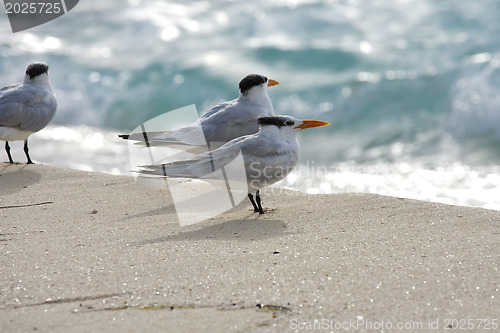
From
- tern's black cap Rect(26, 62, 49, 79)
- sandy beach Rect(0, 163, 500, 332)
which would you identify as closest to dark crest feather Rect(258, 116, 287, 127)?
sandy beach Rect(0, 163, 500, 332)

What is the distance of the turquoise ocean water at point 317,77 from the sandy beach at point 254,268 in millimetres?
2321

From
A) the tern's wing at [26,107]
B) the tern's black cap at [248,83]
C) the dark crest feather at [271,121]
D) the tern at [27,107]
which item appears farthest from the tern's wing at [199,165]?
the tern's wing at [26,107]

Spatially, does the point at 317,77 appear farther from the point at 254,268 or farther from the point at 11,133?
the point at 254,268

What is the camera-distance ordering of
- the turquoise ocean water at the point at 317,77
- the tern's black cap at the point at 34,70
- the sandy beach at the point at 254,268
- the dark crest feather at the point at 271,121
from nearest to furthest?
the sandy beach at the point at 254,268 < the dark crest feather at the point at 271,121 < the tern's black cap at the point at 34,70 < the turquoise ocean water at the point at 317,77

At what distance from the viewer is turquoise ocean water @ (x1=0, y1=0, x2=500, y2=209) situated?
7234 mm

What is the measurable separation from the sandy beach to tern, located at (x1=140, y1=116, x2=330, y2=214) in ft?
0.83

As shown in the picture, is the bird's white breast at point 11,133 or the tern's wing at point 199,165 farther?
the bird's white breast at point 11,133

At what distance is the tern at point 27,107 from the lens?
574cm

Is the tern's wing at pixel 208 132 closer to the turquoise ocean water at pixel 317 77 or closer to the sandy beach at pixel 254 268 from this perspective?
the sandy beach at pixel 254 268

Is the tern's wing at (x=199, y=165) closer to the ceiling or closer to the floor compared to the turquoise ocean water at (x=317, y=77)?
closer to the ceiling

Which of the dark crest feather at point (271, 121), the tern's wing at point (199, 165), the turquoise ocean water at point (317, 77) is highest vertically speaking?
the dark crest feather at point (271, 121)

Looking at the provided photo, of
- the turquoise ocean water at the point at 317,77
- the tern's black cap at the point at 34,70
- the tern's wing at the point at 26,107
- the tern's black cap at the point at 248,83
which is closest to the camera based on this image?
the tern's black cap at the point at 248,83

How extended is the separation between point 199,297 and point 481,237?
156cm

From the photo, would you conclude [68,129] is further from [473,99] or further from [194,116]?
Answer: [473,99]
